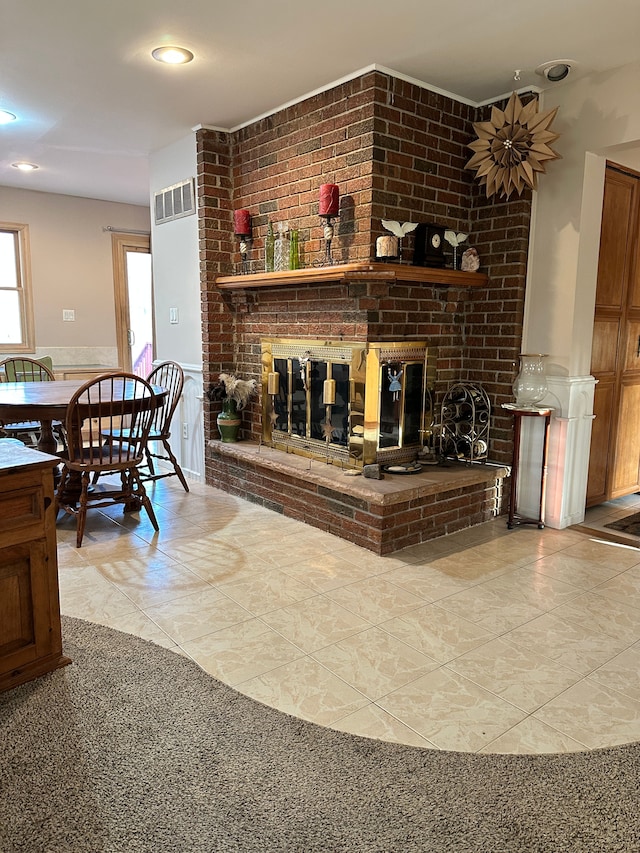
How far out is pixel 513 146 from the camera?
3256 millimetres

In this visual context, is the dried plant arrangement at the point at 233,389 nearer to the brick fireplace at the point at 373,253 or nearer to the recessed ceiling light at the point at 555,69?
the brick fireplace at the point at 373,253

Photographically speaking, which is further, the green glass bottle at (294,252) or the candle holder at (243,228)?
the candle holder at (243,228)

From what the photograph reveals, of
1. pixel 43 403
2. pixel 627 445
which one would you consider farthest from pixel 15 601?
pixel 627 445

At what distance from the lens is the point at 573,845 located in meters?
1.42

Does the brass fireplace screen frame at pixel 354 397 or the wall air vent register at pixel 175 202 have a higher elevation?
the wall air vent register at pixel 175 202

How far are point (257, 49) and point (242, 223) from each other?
1.23 metres

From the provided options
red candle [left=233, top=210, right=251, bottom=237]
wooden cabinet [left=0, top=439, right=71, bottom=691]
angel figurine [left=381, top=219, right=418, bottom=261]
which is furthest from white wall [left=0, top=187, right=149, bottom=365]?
wooden cabinet [left=0, top=439, right=71, bottom=691]

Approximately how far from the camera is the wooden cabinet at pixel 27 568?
1920 mm

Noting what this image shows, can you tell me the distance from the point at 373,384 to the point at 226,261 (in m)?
1.68

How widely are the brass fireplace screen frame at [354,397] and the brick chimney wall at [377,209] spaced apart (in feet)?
0.32

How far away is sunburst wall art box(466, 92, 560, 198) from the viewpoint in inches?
125

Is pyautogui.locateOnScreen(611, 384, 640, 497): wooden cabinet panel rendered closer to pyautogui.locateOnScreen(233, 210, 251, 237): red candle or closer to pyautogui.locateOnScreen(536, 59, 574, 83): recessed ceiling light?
pyautogui.locateOnScreen(536, 59, 574, 83): recessed ceiling light

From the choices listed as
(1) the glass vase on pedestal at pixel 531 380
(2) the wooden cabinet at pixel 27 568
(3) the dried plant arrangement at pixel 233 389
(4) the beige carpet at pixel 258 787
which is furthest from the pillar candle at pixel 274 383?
(4) the beige carpet at pixel 258 787

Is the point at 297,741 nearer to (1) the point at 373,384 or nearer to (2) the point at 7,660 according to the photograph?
(2) the point at 7,660
